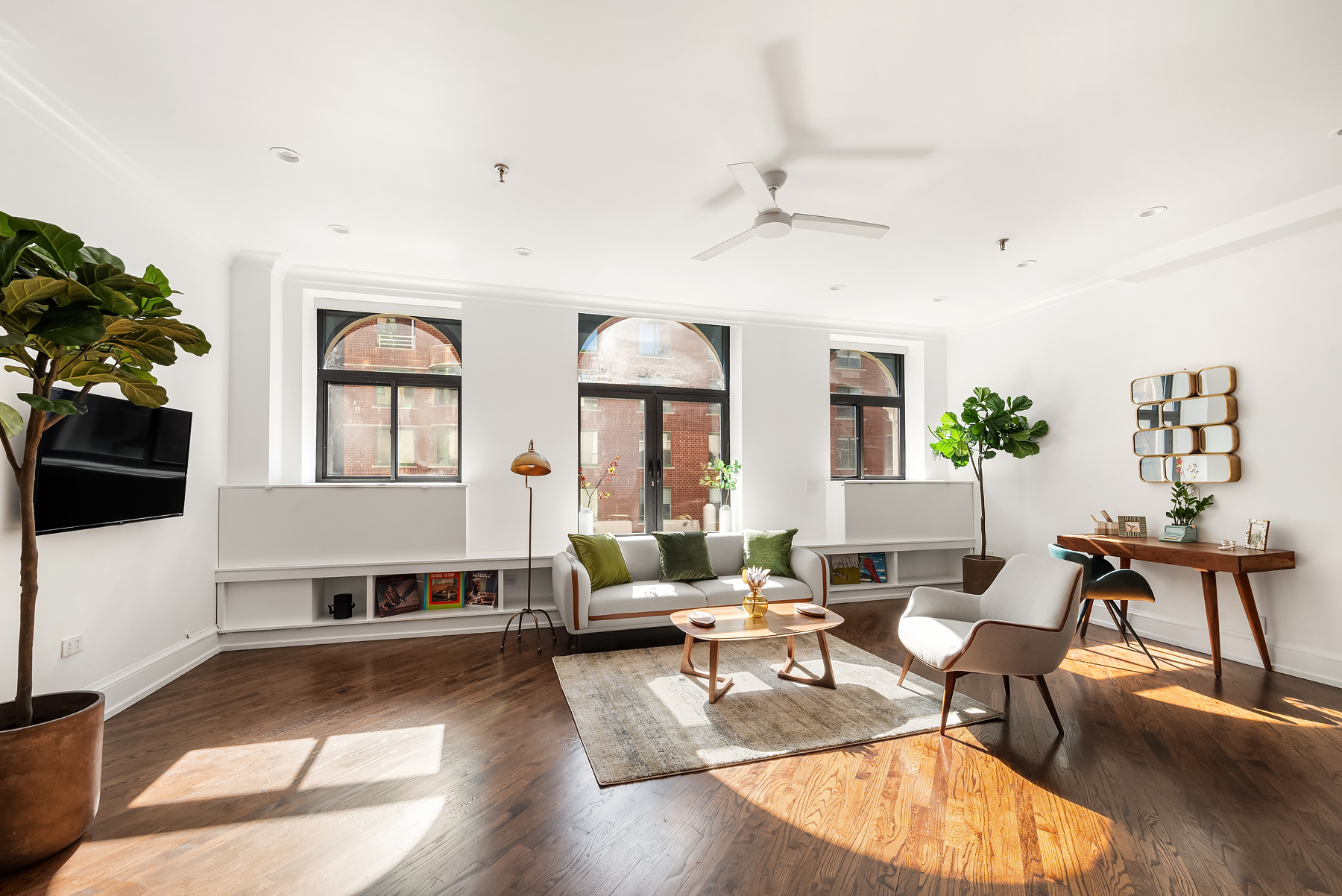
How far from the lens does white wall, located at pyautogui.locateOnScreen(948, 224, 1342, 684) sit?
12.8 feet

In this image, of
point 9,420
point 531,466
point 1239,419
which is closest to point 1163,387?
point 1239,419

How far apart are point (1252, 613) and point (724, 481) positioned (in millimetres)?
3916

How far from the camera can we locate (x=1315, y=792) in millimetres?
2547

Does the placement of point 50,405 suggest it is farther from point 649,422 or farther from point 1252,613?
point 1252,613

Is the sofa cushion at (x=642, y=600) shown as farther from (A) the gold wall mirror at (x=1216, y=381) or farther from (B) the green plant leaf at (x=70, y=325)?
(A) the gold wall mirror at (x=1216, y=381)

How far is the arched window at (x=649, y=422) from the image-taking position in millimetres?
6062

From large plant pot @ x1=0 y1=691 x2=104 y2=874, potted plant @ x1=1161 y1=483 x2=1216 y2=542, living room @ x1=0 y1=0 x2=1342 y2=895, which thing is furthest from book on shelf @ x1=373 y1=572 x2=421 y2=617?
potted plant @ x1=1161 y1=483 x2=1216 y2=542

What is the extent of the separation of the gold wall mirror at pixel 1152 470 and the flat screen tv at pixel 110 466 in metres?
6.70

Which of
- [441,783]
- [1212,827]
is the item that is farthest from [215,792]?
[1212,827]

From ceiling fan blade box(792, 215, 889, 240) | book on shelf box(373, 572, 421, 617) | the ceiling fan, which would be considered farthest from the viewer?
book on shelf box(373, 572, 421, 617)

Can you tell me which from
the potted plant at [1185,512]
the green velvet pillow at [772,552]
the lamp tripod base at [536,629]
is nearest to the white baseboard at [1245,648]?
the potted plant at [1185,512]

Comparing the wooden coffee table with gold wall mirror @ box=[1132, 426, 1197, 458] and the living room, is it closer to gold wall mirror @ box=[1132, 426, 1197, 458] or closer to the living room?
the living room

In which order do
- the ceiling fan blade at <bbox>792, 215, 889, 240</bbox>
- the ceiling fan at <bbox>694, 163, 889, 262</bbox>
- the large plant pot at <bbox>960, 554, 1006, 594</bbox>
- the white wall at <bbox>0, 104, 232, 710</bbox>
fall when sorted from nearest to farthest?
the white wall at <bbox>0, 104, 232, 710</bbox>
the ceiling fan at <bbox>694, 163, 889, 262</bbox>
the ceiling fan blade at <bbox>792, 215, 889, 240</bbox>
the large plant pot at <bbox>960, 554, 1006, 594</bbox>

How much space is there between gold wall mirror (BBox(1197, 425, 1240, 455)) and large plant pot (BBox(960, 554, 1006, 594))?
1.79 meters
